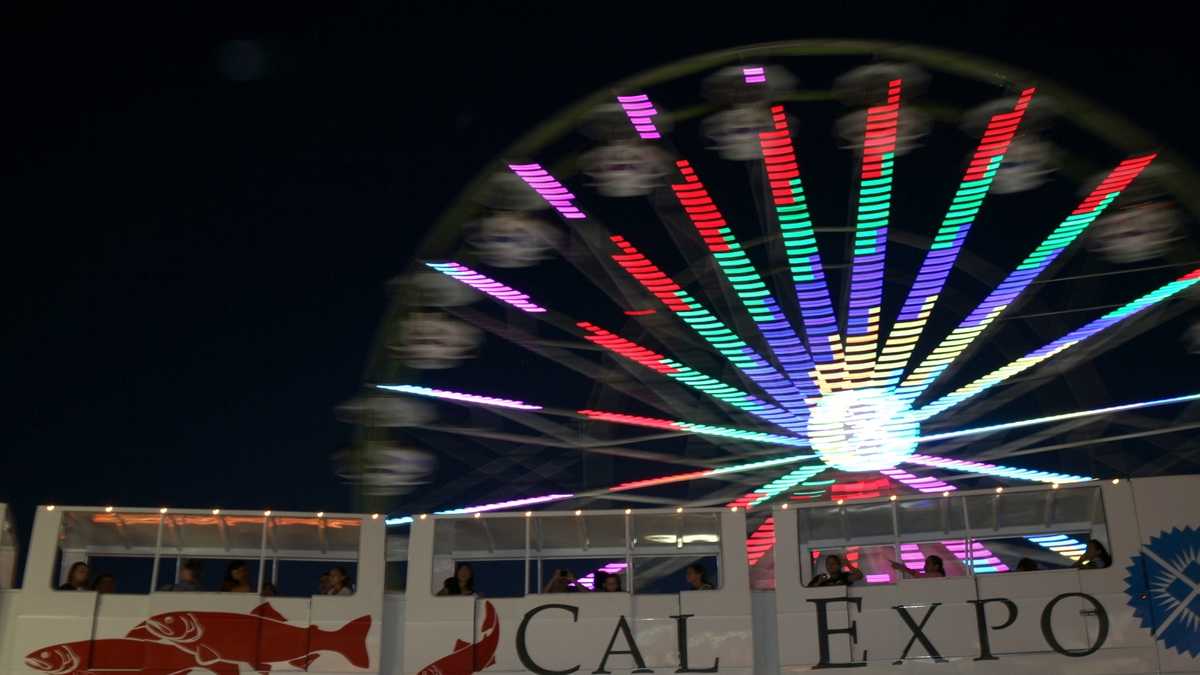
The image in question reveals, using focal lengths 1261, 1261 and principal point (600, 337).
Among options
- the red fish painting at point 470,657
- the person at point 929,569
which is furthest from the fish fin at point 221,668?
the person at point 929,569

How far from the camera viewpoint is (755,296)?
1447 centimetres

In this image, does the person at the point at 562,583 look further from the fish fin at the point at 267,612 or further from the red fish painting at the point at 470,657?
the fish fin at the point at 267,612

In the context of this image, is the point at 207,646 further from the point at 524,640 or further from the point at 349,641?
the point at 524,640

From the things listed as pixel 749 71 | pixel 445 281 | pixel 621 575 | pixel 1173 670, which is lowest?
pixel 1173 670

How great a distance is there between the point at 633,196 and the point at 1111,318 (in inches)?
220

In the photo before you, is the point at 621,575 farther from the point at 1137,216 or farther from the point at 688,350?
the point at 1137,216

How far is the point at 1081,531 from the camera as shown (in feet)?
34.7

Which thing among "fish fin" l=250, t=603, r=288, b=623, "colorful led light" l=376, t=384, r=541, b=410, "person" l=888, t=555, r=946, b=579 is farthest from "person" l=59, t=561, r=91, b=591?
"person" l=888, t=555, r=946, b=579

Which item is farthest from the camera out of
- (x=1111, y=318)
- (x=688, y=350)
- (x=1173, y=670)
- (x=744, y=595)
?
(x=688, y=350)

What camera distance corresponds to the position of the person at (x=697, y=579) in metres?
10.7

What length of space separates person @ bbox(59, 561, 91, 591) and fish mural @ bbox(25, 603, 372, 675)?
0.49 m

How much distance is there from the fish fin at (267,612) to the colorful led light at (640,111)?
24.2ft

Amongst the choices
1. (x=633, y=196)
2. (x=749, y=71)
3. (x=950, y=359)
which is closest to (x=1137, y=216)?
(x=950, y=359)

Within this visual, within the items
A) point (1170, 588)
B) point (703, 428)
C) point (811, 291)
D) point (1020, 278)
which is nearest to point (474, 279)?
point (703, 428)
